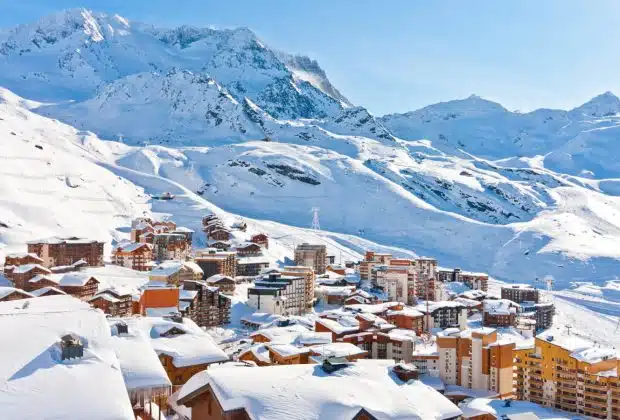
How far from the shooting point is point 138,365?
12258mm

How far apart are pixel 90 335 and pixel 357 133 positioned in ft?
603

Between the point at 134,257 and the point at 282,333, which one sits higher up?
the point at 134,257

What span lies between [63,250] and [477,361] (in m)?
38.8

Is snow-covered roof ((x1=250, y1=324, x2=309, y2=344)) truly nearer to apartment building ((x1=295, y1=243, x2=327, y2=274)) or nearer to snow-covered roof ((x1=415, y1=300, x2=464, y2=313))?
snow-covered roof ((x1=415, y1=300, x2=464, y2=313))

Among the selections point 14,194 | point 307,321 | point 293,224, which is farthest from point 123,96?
point 307,321

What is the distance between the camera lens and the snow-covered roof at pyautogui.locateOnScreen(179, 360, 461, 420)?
10133 mm

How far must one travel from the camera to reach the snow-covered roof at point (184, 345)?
18.6 meters

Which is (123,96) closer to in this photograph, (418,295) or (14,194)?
(14,194)

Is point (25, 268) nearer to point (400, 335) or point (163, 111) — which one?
point (400, 335)

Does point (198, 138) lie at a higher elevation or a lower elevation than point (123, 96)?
lower

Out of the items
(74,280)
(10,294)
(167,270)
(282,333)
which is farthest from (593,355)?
(74,280)

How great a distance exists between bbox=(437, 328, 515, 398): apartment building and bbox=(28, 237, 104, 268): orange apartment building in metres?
34.0

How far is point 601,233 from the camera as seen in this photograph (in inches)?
4820

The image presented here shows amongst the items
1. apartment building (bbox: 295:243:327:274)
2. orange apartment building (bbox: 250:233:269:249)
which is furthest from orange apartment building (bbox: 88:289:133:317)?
orange apartment building (bbox: 250:233:269:249)
